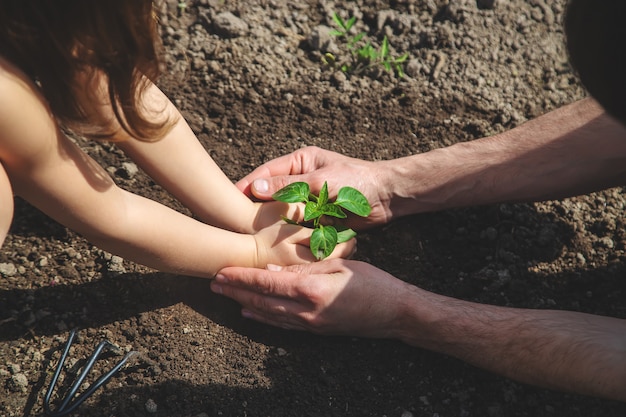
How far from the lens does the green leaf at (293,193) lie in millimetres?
2100

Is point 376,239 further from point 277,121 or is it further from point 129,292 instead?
point 129,292

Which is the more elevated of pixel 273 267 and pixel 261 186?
pixel 261 186

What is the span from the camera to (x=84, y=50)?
1.48 metres

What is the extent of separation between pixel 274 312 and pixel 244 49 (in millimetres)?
1330

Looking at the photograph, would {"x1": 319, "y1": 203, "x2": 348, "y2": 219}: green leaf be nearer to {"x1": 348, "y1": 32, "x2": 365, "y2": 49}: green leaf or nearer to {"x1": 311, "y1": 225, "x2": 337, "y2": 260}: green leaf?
{"x1": 311, "y1": 225, "x2": 337, "y2": 260}: green leaf

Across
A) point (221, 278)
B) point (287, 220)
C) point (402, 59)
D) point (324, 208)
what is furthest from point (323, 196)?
point (402, 59)

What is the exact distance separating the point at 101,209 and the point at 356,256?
38.7 inches

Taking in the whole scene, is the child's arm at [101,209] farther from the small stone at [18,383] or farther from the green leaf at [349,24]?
the green leaf at [349,24]

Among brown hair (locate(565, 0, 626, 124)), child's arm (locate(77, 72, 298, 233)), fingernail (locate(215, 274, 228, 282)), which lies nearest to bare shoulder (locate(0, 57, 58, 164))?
child's arm (locate(77, 72, 298, 233))

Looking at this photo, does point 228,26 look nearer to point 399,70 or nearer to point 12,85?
point 399,70

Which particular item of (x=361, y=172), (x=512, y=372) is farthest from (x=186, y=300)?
(x=512, y=372)

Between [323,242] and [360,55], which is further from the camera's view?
[360,55]

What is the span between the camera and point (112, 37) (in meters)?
1.45

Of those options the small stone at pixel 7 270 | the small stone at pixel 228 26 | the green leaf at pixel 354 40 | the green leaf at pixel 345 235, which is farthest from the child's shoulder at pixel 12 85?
the green leaf at pixel 354 40
